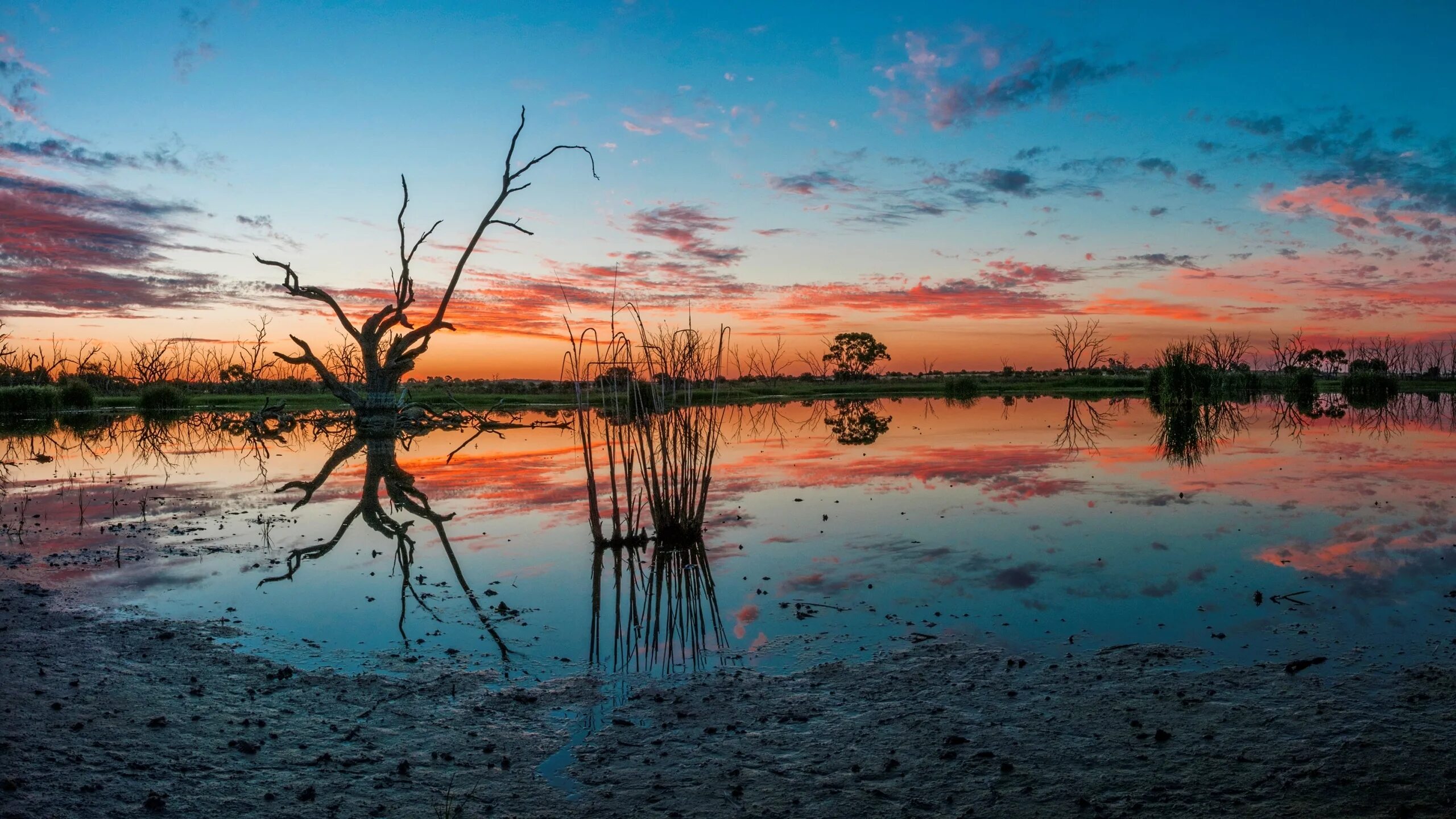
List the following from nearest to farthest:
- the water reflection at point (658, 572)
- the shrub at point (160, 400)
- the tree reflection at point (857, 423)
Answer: the water reflection at point (658, 572) → the tree reflection at point (857, 423) → the shrub at point (160, 400)

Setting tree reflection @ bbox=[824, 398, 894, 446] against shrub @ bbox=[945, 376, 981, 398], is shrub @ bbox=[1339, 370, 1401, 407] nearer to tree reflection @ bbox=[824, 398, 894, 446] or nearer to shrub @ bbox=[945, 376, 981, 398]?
shrub @ bbox=[945, 376, 981, 398]

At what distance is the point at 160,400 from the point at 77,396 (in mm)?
3563

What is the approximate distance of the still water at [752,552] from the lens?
5520mm

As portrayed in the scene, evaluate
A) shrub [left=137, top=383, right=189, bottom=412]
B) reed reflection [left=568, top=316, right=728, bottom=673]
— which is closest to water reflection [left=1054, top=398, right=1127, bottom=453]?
reed reflection [left=568, top=316, right=728, bottom=673]

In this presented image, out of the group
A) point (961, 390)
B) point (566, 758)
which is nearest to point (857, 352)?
point (961, 390)

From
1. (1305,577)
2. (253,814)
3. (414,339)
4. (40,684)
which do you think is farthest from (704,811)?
(414,339)

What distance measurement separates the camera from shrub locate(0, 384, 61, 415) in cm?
3803

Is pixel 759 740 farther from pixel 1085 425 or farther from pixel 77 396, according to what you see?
pixel 77 396

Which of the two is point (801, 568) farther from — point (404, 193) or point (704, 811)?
point (404, 193)

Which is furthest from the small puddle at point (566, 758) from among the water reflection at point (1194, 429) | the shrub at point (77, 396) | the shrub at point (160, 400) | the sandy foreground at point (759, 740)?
the shrub at point (77, 396)

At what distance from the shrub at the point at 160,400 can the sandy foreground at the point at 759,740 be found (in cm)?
4698

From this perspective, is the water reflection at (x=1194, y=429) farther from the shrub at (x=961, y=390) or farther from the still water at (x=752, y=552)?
the shrub at (x=961, y=390)

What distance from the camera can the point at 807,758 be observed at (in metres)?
3.67

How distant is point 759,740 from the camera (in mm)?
3887
